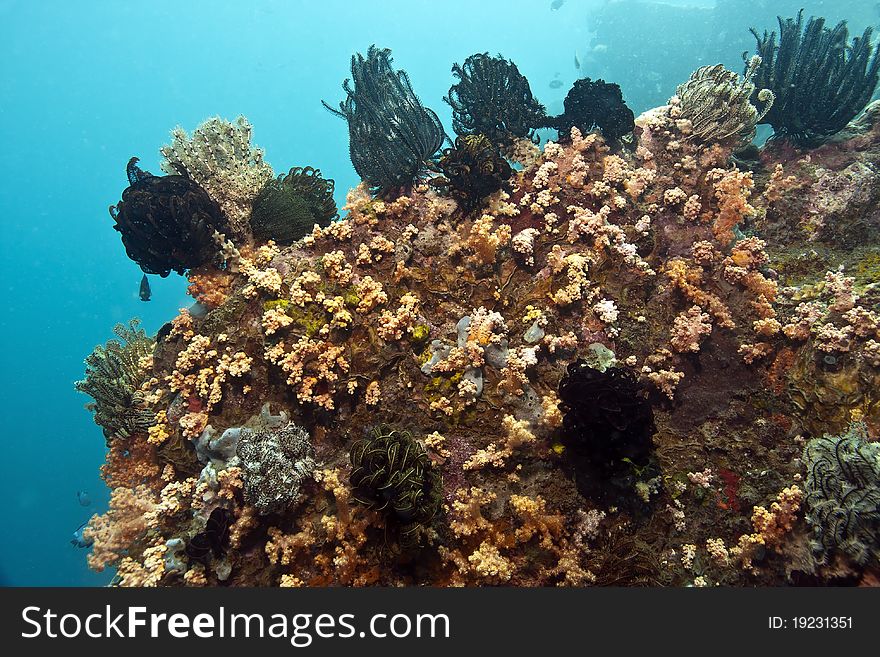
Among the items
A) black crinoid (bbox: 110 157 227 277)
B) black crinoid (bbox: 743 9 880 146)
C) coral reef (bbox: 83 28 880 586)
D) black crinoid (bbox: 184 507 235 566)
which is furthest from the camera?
black crinoid (bbox: 743 9 880 146)

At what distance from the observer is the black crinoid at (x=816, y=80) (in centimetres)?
867

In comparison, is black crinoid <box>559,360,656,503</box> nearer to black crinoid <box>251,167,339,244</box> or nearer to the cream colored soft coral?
black crinoid <box>251,167,339,244</box>

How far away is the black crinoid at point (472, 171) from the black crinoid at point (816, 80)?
6.39 metres

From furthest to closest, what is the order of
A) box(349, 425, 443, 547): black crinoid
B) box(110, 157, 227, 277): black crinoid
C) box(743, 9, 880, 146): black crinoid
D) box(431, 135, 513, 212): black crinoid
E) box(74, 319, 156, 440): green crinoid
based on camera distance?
1. box(743, 9, 880, 146): black crinoid
2. box(431, 135, 513, 212): black crinoid
3. box(110, 157, 227, 277): black crinoid
4. box(74, 319, 156, 440): green crinoid
5. box(349, 425, 443, 547): black crinoid

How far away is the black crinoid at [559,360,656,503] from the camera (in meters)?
5.07

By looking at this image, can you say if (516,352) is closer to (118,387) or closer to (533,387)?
(533,387)

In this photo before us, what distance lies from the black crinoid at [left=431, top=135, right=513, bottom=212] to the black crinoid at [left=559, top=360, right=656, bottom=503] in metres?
3.72

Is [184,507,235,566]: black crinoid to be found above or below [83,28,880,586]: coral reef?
below

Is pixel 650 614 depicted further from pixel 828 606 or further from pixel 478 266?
pixel 478 266

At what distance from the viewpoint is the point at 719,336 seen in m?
6.12

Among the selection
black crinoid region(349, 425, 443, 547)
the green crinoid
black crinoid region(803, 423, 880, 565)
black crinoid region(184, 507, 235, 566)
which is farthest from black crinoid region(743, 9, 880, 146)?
the green crinoid

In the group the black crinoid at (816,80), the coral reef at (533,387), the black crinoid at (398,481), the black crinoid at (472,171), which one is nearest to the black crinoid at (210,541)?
the coral reef at (533,387)

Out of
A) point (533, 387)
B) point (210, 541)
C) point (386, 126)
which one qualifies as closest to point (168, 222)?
Answer: point (386, 126)

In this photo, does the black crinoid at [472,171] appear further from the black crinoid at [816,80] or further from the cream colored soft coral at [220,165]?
the black crinoid at [816,80]
